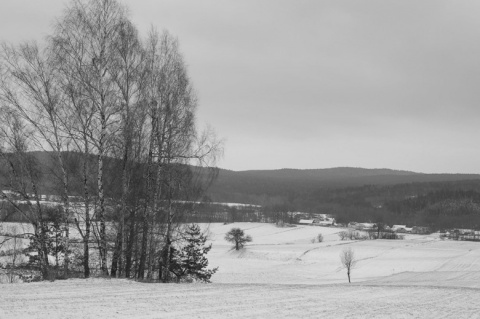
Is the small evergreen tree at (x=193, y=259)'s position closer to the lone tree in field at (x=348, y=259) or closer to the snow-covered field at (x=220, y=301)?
the snow-covered field at (x=220, y=301)

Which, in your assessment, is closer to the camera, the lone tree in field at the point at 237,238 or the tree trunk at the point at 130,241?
the tree trunk at the point at 130,241

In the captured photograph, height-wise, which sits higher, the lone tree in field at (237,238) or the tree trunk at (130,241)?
the tree trunk at (130,241)

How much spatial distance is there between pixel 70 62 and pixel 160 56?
4.36 metres

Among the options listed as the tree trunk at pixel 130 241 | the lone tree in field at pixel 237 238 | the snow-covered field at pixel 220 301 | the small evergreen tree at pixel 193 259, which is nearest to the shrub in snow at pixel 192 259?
the small evergreen tree at pixel 193 259

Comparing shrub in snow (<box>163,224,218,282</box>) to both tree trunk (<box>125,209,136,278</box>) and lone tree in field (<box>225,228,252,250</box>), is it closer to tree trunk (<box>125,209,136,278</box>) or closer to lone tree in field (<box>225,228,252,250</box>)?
tree trunk (<box>125,209,136,278</box>)

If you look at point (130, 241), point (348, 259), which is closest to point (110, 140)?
point (130, 241)

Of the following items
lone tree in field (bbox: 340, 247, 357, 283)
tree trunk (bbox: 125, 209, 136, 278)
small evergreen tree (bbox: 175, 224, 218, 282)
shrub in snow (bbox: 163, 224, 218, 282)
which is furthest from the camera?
lone tree in field (bbox: 340, 247, 357, 283)

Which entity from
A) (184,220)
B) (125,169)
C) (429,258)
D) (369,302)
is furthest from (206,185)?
(429,258)

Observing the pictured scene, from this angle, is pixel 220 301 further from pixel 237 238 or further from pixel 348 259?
pixel 237 238

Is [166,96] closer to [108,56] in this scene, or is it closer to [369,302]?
[108,56]

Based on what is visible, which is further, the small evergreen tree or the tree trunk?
the small evergreen tree

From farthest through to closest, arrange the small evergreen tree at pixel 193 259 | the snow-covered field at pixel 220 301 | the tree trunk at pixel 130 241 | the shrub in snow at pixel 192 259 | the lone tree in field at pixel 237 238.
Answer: the lone tree in field at pixel 237 238 → the small evergreen tree at pixel 193 259 → the shrub in snow at pixel 192 259 → the tree trunk at pixel 130 241 → the snow-covered field at pixel 220 301

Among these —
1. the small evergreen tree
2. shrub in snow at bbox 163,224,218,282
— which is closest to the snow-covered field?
shrub in snow at bbox 163,224,218,282

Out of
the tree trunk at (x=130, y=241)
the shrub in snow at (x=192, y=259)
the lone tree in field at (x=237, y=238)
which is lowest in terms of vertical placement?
the lone tree in field at (x=237, y=238)
